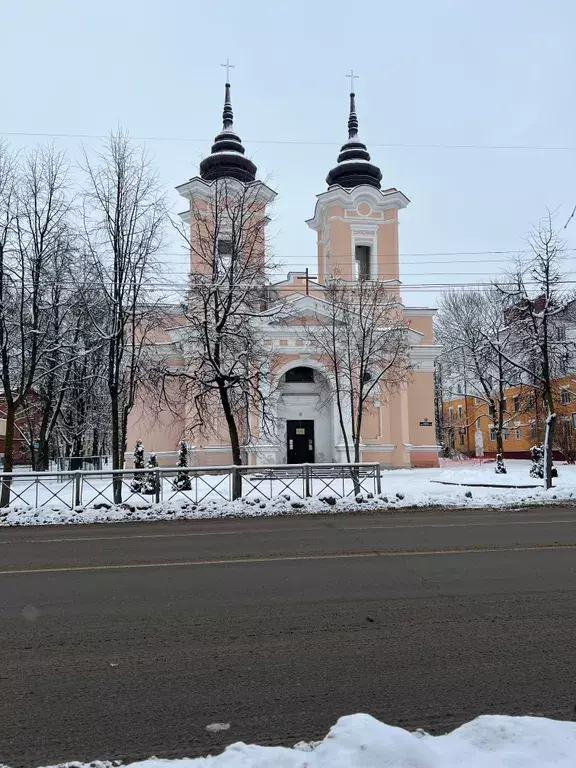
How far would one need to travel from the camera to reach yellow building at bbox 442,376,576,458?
35.9m

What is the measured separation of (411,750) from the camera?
2.95 metres

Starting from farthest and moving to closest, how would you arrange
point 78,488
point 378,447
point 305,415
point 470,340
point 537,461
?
point 470,340 < point 305,415 < point 378,447 < point 537,461 < point 78,488

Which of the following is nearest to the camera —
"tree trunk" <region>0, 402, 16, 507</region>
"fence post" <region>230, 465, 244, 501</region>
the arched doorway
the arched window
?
"tree trunk" <region>0, 402, 16, 507</region>

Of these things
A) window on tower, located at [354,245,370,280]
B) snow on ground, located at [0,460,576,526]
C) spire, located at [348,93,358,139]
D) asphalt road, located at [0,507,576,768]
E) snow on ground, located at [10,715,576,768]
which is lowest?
snow on ground, located at [0,460,576,526]

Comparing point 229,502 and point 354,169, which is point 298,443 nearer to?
point 229,502

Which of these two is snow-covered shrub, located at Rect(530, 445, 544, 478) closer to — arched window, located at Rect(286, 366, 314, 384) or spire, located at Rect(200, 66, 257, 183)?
arched window, located at Rect(286, 366, 314, 384)

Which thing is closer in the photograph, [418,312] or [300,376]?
[300,376]

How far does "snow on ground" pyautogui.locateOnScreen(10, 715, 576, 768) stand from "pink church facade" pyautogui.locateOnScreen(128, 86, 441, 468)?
23.0 metres

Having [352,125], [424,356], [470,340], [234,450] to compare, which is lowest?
[234,450]

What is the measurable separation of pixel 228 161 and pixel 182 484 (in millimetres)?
24627

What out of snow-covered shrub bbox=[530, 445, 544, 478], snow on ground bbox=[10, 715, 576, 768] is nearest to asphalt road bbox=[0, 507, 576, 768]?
snow on ground bbox=[10, 715, 576, 768]

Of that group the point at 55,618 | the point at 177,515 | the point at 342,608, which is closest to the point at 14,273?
the point at 177,515

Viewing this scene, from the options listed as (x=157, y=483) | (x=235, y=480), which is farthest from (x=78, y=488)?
(x=235, y=480)

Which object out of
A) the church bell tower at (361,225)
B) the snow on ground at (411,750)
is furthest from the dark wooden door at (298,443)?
the snow on ground at (411,750)
